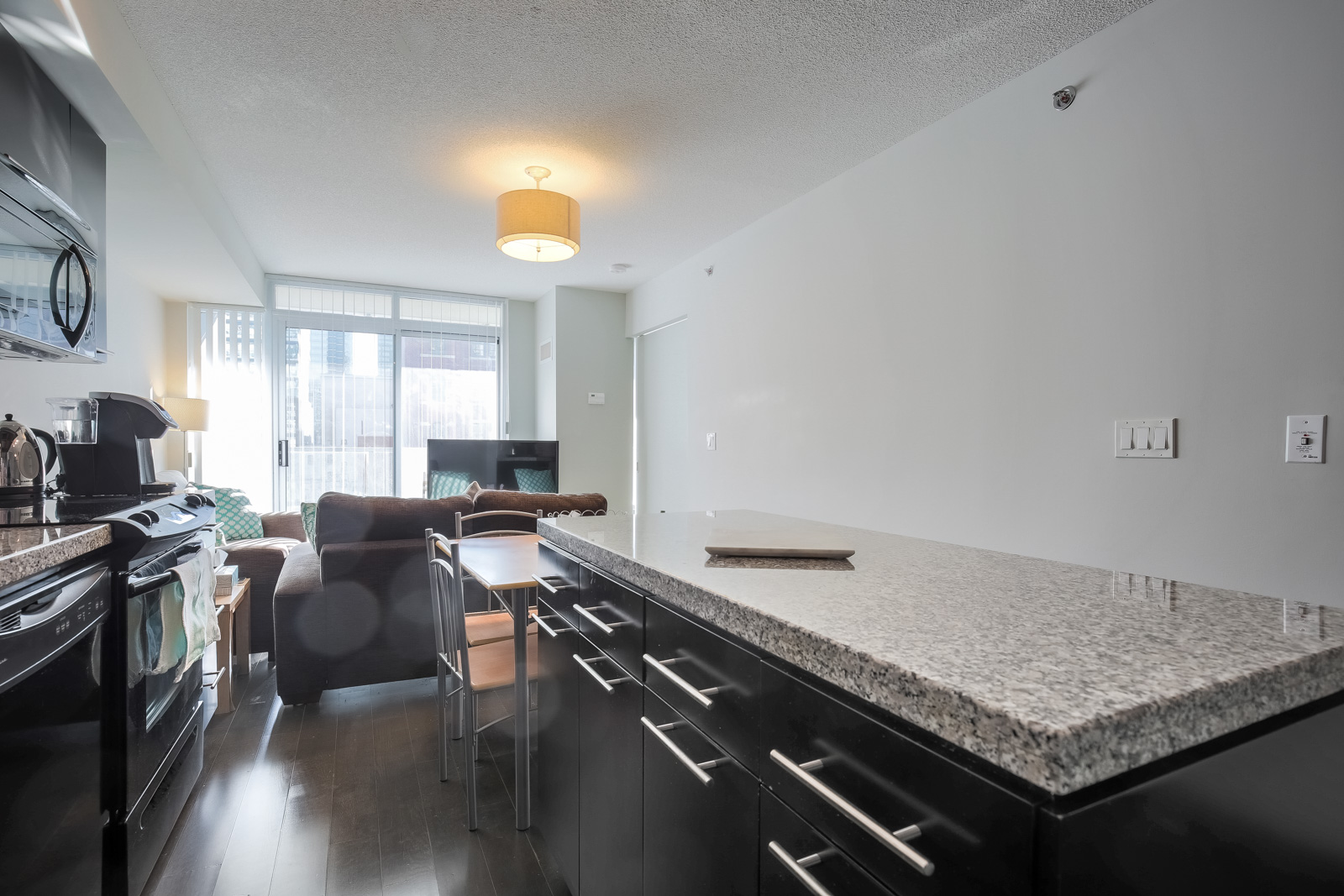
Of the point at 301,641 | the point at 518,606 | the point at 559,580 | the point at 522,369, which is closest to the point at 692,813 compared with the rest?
the point at 559,580

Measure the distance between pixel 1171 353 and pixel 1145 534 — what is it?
0.57m

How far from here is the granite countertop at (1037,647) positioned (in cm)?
51

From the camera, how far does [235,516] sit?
4.71 m

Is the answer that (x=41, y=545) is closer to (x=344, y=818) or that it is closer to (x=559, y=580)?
(x=559, y=580)

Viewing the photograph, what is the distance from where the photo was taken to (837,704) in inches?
27.6

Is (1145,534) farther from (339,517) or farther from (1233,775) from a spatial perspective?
(339,517)

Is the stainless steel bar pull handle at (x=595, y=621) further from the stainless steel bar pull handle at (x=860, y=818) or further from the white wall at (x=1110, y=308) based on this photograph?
the white wall at (x=1110, y=308)

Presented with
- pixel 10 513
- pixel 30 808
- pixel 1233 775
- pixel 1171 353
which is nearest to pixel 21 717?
pixel 30 808

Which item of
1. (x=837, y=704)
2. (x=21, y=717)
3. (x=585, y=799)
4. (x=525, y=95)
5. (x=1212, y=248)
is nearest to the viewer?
(x=837, y=704)

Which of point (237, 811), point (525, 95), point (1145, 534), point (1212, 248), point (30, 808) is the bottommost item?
point (237, 811)

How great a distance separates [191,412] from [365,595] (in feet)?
9.56

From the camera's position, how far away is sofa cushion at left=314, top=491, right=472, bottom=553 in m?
2.86

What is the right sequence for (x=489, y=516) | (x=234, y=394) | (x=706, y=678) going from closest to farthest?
(x=706, y=678) < (x=489, y=516) < (x=234, y=394)

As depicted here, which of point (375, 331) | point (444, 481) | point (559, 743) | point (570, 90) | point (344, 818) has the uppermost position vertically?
point (570, 90)
